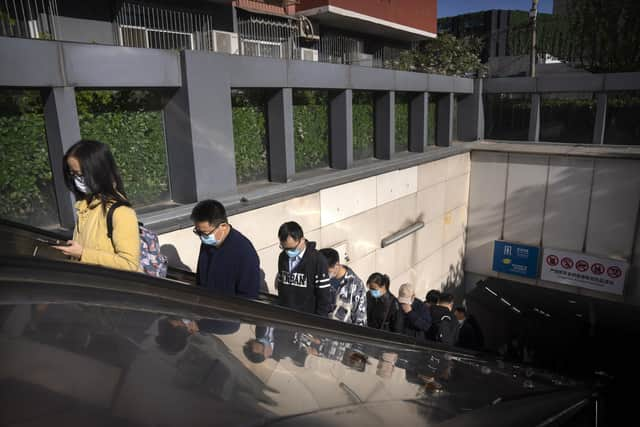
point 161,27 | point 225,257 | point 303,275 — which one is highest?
point 161,27

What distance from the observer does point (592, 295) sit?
1203 cm

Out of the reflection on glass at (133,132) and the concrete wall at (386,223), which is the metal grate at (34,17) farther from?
the concrete wall at (386,223)

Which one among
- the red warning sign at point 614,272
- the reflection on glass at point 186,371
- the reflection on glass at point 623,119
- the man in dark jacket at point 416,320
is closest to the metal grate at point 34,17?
the man in dark jacket at point 416,320

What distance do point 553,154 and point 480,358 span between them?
1141 cm

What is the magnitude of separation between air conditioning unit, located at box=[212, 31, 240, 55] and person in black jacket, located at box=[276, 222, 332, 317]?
23.4 feet

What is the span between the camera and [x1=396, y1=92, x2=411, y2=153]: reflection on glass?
1056cm

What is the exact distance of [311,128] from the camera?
8.15 m

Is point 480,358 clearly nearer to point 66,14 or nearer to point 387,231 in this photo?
point 387,231

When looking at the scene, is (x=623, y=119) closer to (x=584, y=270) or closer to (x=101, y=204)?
(x=584, y=270)

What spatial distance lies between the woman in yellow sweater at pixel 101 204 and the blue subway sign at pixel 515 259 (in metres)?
12.4

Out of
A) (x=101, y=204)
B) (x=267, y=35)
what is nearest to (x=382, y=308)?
(x=101, y=204)

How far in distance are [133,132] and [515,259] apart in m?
11.3

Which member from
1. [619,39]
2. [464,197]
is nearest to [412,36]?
[464,197]

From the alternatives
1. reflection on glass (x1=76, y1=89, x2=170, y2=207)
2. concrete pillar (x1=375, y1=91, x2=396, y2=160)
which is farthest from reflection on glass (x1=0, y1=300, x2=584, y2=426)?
concrete pillar (x1=375, y1=91, x2=396, y2=160)
